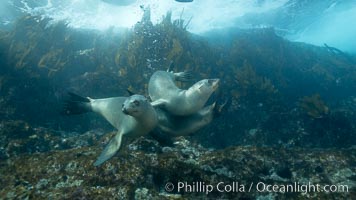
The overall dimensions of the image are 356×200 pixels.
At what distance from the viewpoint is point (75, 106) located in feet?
19.9

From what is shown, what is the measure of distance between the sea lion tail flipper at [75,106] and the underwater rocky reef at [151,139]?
2.54 feet

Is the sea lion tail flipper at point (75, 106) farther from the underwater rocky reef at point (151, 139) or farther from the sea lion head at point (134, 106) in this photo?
the sea lion head at point (134, 106)

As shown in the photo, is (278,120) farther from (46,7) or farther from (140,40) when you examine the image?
(46,7)

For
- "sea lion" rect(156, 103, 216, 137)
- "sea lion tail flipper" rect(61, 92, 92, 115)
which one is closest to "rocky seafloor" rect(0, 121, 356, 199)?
"sea lion" rect(156, 103, 216, 137)

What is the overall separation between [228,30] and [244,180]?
23.8 meters

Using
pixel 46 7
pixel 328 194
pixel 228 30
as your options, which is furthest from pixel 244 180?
pixel 228 30

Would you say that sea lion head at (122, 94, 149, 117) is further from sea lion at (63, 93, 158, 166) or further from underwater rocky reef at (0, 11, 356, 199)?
underwater rocky reef at (0, 11, 356, 199)

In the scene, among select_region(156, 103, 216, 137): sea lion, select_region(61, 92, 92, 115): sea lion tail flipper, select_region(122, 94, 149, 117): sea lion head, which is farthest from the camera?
select_region(61, 92, 92, 115): sea lion tail flipper

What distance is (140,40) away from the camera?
36.3 ft

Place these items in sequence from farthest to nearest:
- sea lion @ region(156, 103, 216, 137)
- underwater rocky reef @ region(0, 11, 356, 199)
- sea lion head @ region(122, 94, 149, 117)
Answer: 1. sea lion @ region(156, 103, 216, 137)
2. underwater rocky reef @ region(0, 11, 356, 199)
3. sea lion head @ region(122, 94, 149, 117)

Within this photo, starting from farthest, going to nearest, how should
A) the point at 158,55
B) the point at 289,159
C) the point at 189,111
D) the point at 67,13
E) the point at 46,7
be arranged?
1. the point at 67,13
2. the point at 46,7
3. the point at 158,55
4. the point at 289,159
5. the point at 189,111

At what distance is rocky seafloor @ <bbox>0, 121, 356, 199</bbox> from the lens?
4.00m

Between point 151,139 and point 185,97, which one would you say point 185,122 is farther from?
point 151,139

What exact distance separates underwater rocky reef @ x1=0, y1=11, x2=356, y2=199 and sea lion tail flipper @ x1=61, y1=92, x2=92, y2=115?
775 mm
